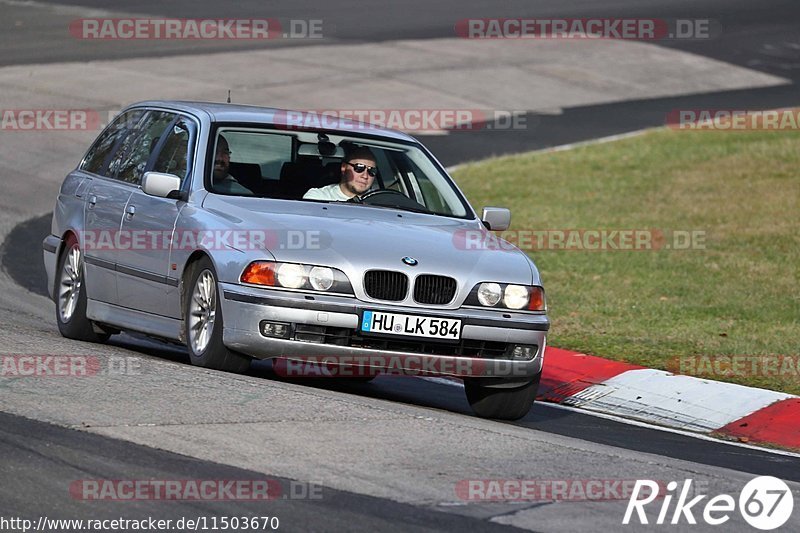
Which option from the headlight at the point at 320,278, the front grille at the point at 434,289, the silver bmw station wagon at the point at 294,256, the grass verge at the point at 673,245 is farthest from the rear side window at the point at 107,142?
the grass verge at the point at 673,245

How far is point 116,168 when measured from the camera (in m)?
10.5

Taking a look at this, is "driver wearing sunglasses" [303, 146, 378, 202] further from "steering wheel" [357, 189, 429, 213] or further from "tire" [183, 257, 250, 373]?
"tire" [183, 257, 250, 373]

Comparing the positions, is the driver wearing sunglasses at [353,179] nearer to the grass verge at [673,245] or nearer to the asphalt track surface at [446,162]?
the asphalt track surface at [446,162]

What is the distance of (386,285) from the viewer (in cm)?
844

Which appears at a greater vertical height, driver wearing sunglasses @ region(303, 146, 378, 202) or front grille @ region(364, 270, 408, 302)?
driver wearing sunglasses @ region(303, 146, 378, 202)

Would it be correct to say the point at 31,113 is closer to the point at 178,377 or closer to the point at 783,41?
the point at 178,377

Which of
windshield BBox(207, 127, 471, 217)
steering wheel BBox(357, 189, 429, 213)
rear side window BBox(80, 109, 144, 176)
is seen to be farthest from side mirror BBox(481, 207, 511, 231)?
rear side window BBox(80, 109, 144, 176)

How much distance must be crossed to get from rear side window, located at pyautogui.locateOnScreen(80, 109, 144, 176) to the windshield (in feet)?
4.34

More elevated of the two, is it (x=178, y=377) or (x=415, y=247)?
(x=415, y=247)

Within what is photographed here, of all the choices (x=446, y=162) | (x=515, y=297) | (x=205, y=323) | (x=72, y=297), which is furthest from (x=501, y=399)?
(x=446, y=162)

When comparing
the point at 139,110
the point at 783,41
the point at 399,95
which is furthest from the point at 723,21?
the point at 139,110

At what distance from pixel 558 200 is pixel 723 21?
19271 millimetres

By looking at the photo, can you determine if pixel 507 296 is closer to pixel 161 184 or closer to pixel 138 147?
pixel 161 184

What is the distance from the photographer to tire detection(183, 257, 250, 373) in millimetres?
8633
